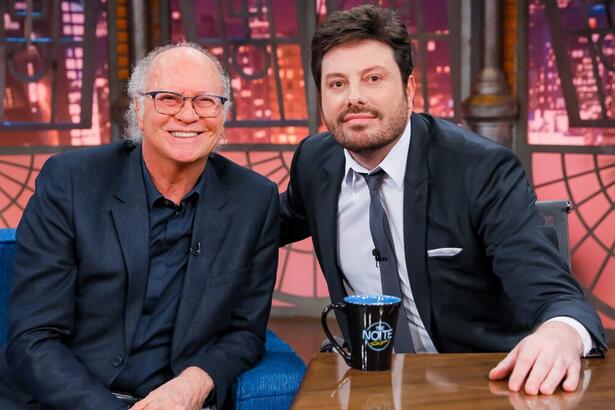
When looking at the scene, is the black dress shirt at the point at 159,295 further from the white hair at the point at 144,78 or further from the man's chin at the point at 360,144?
the man's chin at the point at 360,144

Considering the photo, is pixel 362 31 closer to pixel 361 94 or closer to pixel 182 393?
pixel 361 94

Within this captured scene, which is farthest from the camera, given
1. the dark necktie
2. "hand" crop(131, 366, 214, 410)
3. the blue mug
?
the dark necktie

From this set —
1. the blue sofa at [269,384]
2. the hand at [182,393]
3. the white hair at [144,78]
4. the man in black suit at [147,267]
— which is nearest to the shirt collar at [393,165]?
the man in black suit at [147,267]

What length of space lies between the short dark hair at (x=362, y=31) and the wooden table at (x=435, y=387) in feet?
2.65

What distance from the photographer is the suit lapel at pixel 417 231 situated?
2.21m

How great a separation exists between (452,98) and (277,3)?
1.15 meters

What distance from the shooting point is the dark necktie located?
222cm

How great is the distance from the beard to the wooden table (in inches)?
24.7

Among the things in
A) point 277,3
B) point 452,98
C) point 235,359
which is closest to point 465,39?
point 452,98

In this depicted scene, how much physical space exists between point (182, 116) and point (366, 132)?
0.43 meters

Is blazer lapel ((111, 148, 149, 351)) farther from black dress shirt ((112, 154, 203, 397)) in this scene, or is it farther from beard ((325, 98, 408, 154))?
beard ((325, 98, 408, 154))

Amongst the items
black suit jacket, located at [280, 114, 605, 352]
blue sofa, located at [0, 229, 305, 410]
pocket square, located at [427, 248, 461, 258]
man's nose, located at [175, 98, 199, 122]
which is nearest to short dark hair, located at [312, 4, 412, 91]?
black suit jacket, located at [280, 114, 605, 352]

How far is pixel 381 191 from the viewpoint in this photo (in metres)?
2.27

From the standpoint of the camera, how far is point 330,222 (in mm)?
2289
